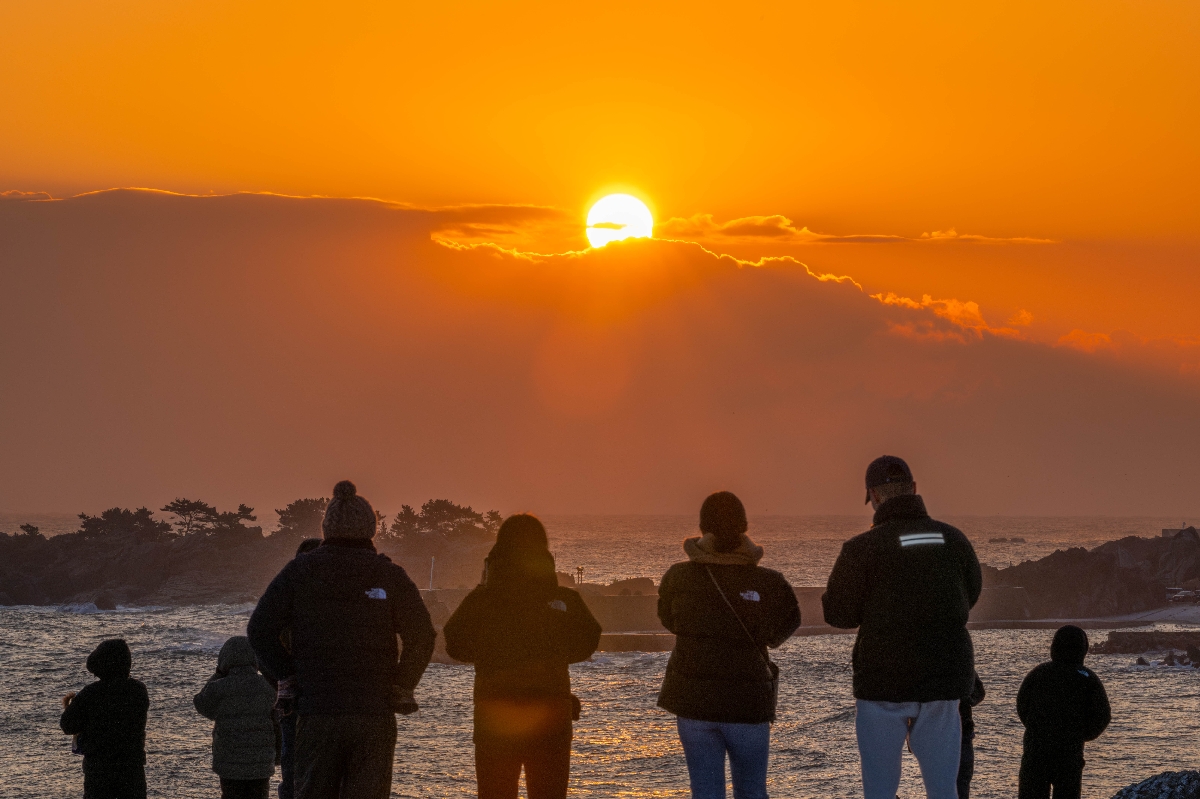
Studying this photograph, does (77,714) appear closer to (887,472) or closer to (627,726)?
(887,472)

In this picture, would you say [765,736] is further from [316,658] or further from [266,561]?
[266,561]

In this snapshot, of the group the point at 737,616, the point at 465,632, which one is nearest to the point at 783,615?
the point at 737,616

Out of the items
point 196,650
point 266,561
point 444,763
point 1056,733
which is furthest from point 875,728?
point 266,561

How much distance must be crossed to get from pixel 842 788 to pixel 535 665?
16.5 metres

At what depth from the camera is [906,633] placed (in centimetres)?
607

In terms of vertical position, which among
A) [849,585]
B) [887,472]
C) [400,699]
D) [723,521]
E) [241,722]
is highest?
[887,472]

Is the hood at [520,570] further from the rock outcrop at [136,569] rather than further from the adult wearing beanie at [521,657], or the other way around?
the rock outcrop at [136,569]

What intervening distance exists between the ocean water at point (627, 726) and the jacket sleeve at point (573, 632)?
48.8 feet

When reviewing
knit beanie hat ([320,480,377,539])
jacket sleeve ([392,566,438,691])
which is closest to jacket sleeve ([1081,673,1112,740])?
jacket sleeve ([392,566,438,691])

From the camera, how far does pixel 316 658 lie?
5875mm

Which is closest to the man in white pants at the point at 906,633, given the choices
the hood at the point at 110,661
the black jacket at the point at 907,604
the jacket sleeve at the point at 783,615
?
the black jacket at the point at 907,604

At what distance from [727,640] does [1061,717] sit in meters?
3.23

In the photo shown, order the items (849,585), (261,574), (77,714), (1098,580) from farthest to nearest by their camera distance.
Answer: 1. (261,574)
2. (1098,580)
3. (77,714)
4. (849,585)

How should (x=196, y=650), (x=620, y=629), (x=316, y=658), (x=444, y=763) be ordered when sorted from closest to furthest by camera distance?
(x=316, y=658)
(x=444, y=763)
(x=196, y=650)
(x=620, y=629)
